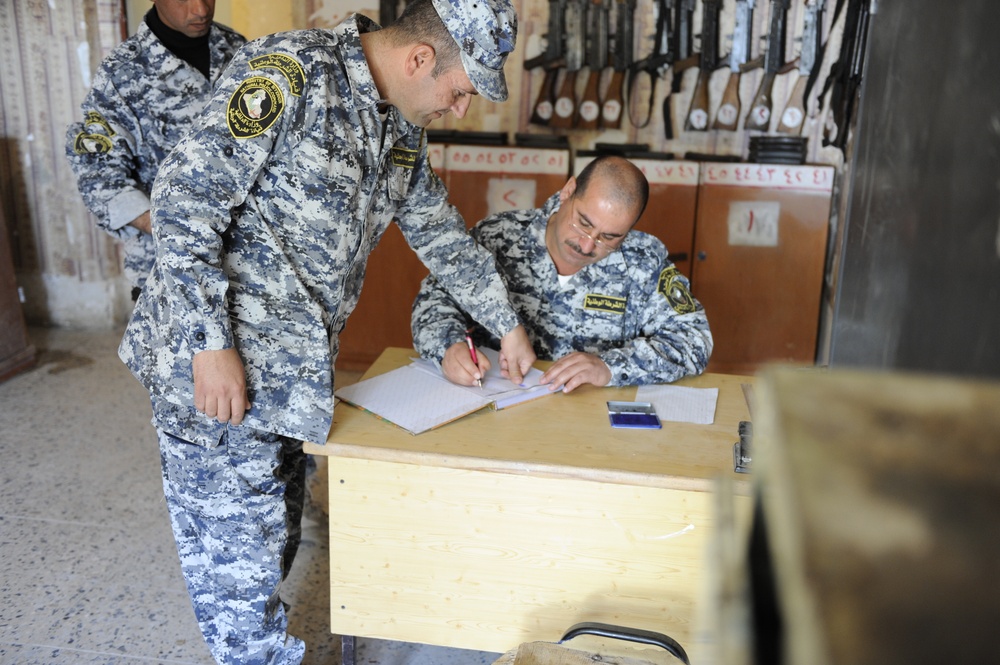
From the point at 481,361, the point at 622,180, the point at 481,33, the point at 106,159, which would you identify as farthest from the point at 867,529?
the point at 106,159

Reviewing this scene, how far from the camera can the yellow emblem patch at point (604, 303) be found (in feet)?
7.02

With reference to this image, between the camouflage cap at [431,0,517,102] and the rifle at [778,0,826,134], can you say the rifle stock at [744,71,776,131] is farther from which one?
the camouflage cap at [431,0,517,102]

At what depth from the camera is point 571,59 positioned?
402 cm

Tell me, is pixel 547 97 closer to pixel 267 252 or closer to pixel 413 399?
pixel 413 399

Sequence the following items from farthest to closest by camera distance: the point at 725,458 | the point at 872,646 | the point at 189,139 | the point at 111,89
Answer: the point at 111,89, the point at 725,458, the point at 189,139, the point at 872,646

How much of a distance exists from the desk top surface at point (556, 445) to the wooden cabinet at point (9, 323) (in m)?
2.70

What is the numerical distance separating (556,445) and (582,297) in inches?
26.8

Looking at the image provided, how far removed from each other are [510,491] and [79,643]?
124 centimetres

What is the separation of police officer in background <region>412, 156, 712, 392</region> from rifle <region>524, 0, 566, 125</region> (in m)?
2.05

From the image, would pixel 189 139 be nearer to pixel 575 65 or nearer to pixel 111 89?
pixel 111 89

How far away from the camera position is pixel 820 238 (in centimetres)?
375

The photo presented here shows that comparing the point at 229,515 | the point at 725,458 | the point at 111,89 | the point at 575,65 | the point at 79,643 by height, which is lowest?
the point at 79,643

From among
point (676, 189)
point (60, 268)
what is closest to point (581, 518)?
point (676, 189)

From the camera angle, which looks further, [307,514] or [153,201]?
[307,514]
